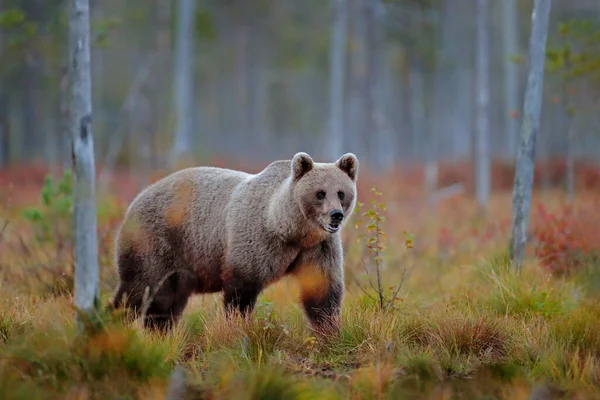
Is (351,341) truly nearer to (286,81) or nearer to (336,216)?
(336,216)

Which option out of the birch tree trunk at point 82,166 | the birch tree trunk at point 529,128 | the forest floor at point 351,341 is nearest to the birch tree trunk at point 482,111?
the forest floor at point 351,341

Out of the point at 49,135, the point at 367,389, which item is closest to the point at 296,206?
the point at 367,389

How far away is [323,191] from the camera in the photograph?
5848mm

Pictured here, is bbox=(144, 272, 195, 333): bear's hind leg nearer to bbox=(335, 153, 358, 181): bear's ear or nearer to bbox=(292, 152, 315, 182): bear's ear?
bbox=(292, 152, 315, 182): bear's ear

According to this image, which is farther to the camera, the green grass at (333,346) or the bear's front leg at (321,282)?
the bear's front leg at (321,282)

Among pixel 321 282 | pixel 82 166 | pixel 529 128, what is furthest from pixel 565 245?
pixel 82 166

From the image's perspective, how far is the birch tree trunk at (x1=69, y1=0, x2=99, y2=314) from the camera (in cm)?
472

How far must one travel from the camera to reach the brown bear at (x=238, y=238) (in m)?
5.89

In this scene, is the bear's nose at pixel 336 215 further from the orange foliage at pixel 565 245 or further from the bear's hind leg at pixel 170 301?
the orange foliage at pixel 565 245

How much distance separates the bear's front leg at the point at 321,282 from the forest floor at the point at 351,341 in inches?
7.1

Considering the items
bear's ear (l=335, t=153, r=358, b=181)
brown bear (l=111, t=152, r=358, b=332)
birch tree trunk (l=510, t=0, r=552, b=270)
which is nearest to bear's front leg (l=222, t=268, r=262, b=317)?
brown bear (l=111, t=152, r=358, b=332)

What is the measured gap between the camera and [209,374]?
195 inches

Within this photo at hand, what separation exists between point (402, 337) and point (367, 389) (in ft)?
3.84

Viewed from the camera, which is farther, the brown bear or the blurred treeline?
the blurred treeline
